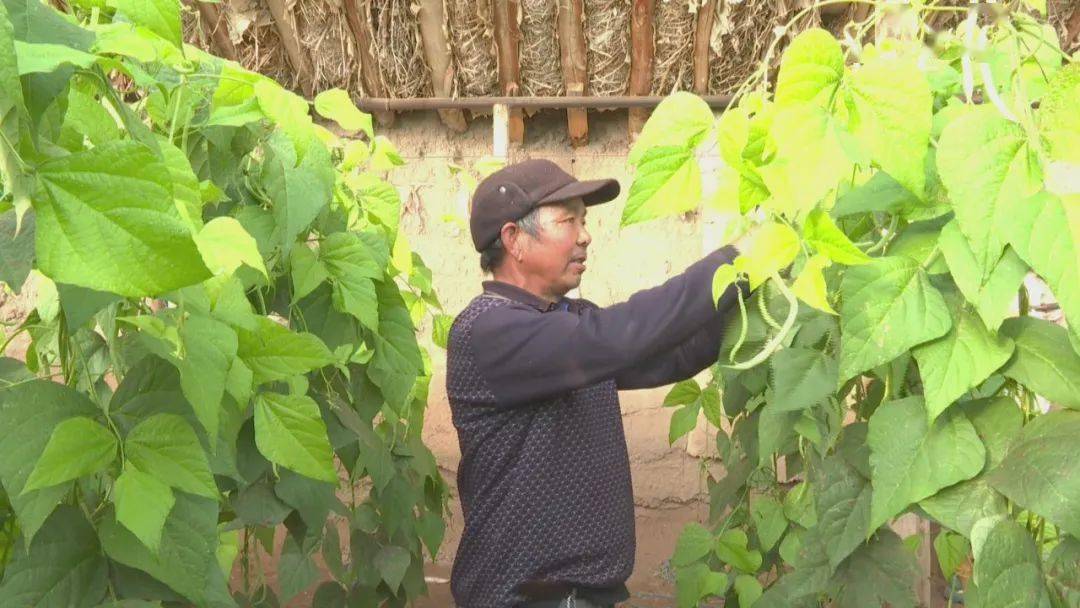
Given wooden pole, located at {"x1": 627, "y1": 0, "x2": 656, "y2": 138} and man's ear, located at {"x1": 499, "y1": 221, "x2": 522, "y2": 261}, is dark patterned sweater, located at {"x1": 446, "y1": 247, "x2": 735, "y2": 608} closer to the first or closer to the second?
man's ear, located at {"x1": 499, "y1": 221, "x2": 522, "y2": 261}

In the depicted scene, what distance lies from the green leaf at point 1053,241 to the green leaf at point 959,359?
95mm

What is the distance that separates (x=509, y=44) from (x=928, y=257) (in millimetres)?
2197

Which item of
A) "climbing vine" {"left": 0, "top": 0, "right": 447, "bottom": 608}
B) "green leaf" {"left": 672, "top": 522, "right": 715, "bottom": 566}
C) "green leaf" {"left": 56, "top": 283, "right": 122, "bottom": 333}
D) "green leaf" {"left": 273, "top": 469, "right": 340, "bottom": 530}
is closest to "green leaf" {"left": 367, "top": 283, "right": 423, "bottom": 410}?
"climbing vine" {"left": 0, "top": 0, "right": 447, "bottom": 608}

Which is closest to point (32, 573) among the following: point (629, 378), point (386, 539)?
point (629, 378)

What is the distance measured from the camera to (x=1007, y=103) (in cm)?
92

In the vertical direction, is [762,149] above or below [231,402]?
above

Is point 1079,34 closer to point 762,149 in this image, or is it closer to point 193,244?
point 762,149

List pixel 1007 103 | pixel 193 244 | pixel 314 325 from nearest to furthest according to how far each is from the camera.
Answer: pixel 193 244
pixel 1007 103
pixel 314 325

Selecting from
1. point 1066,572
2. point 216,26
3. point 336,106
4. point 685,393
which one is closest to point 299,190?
point 336,106

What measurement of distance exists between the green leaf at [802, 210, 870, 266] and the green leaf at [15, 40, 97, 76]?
525 millimetres

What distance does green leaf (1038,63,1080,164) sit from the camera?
0.84 metres

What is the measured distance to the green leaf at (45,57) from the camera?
0.68 m

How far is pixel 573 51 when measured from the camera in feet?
9.77

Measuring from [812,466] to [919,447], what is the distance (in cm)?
30
